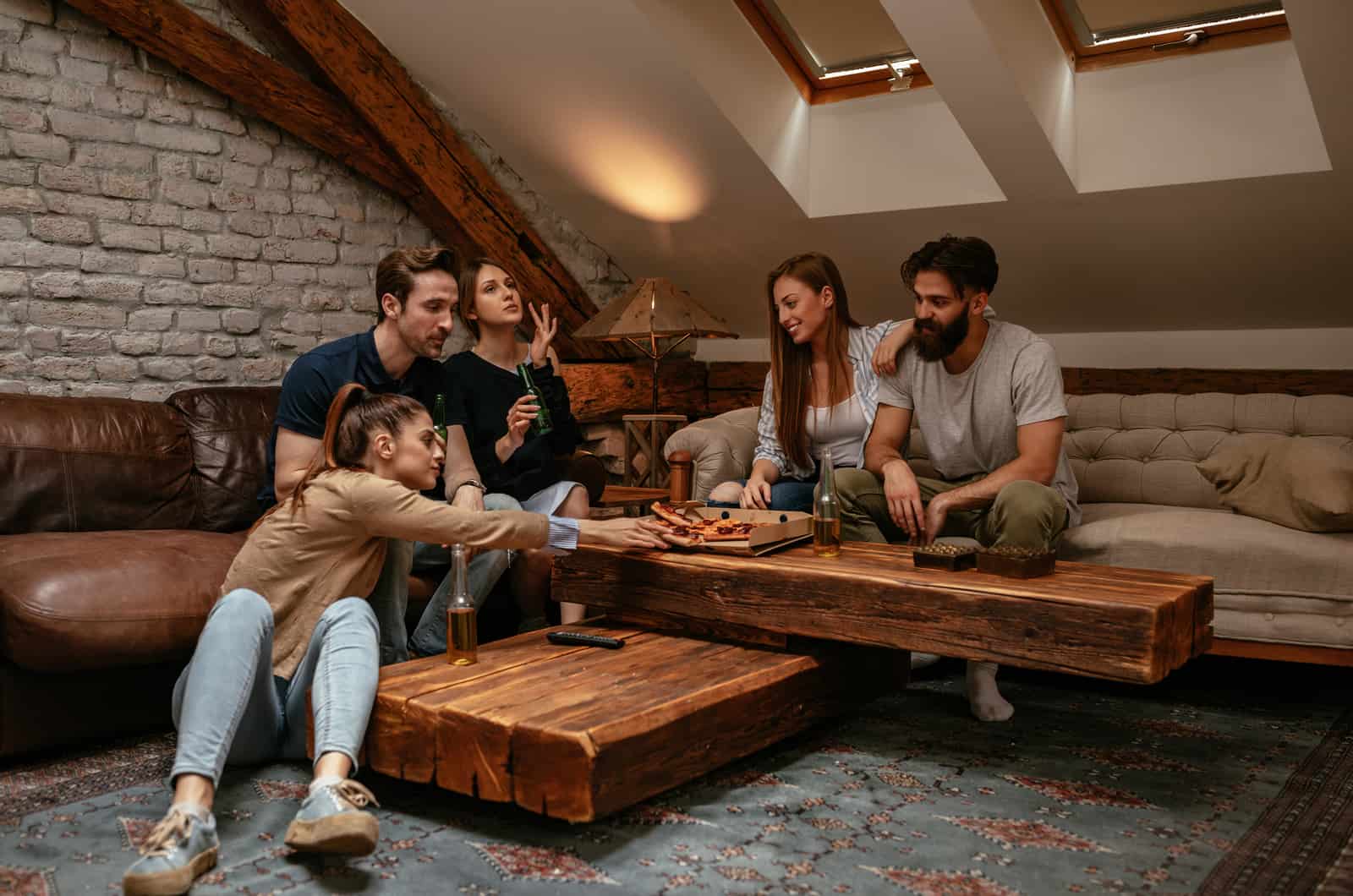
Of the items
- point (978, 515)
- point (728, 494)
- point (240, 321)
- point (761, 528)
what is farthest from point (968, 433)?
point (240, 321)

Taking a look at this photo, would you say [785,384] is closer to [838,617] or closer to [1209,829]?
[838,617]

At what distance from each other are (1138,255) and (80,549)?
11.3ft

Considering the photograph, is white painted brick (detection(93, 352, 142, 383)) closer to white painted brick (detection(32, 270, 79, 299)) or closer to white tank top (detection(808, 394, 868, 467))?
white painted brick (detection(32, 270, 79, 299))

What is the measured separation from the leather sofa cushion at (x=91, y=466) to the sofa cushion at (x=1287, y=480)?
2999mm

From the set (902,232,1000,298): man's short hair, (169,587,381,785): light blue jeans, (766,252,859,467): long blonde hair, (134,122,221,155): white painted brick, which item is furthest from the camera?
(134,122,221,155): white painted brick

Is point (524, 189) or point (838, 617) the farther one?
point (524, 189)

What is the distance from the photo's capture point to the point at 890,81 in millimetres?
4207

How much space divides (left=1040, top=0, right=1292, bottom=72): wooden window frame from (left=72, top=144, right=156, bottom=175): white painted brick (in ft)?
9.99

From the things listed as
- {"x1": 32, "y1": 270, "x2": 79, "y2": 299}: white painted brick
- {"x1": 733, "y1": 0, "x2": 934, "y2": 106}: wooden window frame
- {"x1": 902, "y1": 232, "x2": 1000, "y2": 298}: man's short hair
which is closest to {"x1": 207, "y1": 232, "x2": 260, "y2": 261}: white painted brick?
{"x1": 32, "y1": 270, "x2": 79, "y2": 299}: white painted brick

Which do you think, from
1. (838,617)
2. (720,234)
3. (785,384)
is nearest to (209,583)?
(838,617)

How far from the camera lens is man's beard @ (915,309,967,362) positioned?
3.01 metres

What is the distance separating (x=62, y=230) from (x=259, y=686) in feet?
7.49

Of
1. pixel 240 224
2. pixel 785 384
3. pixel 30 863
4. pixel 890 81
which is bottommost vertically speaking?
pixel 30 863

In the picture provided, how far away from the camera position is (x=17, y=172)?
358cm
